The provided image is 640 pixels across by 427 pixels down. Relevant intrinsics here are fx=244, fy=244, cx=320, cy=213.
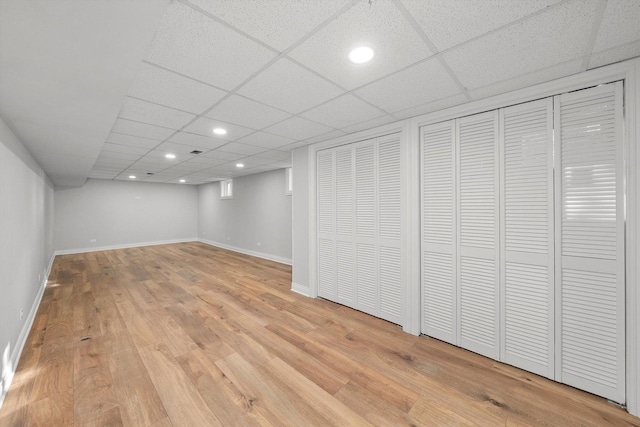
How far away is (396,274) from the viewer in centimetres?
302

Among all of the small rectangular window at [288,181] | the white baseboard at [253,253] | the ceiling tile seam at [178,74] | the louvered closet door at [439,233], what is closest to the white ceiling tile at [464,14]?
the louvered closet door at [439,233]

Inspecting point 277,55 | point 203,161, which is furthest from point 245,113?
point 203,161

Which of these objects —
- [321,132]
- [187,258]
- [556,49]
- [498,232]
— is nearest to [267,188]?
[187,258]

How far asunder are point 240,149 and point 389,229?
2793 millimetres

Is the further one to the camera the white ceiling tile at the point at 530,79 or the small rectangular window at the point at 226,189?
the small rectangular window at the point at 226,189

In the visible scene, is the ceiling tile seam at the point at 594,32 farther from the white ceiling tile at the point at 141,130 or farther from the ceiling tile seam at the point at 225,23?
the white ceiling tile at the point at 141,130

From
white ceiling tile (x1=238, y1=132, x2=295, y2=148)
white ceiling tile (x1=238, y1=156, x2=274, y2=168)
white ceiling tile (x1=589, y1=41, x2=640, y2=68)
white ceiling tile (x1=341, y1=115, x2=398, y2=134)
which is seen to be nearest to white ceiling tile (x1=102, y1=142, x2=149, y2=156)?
white ceiling tile (x1=238, y1=156, x2=274, y2=168)

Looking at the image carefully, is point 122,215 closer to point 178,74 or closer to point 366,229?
point 178,74

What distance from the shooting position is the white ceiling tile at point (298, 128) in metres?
2.86

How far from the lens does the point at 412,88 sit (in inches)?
81.7

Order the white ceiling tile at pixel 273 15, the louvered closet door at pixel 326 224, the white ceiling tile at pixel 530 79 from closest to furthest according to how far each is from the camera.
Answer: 1. the white ceiling tile at pixel 273 15
2. the white ceiling tile at pixel 530 79
3. the louvered closet door at pixel 326 224

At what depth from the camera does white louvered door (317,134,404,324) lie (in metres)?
3.04

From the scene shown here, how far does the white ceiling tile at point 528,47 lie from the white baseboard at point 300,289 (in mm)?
3440

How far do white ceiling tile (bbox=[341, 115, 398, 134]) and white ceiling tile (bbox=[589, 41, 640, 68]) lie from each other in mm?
1533
